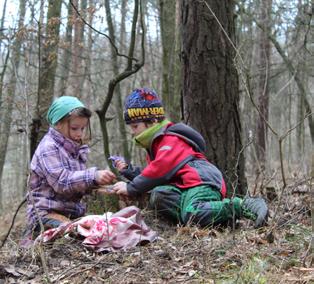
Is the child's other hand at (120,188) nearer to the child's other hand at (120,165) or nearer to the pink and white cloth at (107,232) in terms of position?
the child's other hand at (120,165)

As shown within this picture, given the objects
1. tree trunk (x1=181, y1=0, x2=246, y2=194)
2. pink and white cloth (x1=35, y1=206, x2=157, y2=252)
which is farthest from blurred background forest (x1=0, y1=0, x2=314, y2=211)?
pink and white cloth (x1=35, y1=206, x2=157, y2=252)

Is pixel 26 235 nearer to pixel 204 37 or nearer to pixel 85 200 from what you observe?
pixel 85 200

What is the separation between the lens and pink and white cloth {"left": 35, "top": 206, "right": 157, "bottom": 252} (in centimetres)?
342

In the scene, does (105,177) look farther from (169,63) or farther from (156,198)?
(169,63)

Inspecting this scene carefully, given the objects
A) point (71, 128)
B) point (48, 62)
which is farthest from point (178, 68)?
point (71, 128)

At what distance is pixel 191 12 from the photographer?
501 centimetres

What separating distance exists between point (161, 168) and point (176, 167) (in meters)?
0.13

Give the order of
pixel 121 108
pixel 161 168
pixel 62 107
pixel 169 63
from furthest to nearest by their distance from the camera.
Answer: pixel 121 108 < pixel 169 63 < pixel 62 107 < pixel 161 168

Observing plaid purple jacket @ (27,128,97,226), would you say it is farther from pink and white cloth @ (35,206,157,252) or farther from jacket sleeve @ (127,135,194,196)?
pink and white cloth @ (35,206,157,252)

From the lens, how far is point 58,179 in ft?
13.8

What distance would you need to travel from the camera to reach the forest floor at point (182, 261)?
267 cm

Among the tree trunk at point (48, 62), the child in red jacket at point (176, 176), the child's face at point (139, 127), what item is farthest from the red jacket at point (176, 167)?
the tree trunk at point (48, 62)

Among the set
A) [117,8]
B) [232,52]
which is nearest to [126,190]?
[232,52]

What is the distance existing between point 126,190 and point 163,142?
20.3 inches
